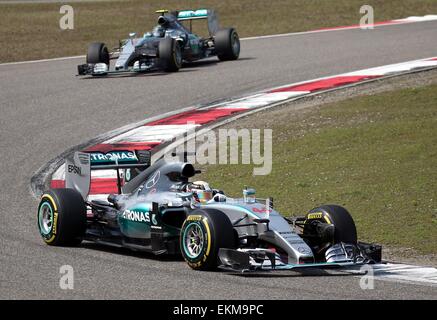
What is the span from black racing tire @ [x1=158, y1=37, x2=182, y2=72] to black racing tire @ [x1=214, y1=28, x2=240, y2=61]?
5.97 feet

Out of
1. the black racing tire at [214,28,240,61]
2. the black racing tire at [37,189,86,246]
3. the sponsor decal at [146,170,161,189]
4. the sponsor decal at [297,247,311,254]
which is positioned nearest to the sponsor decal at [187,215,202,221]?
the sponsor decal at [297,247,311,254]

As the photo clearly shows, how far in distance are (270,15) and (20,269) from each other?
26.6 metres

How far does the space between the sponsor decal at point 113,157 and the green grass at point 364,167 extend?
2536 mm

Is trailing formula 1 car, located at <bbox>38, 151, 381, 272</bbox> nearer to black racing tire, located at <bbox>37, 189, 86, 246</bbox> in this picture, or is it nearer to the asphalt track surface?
black racing tire, located at <bbox>37, 189, 86, 246</bbox>

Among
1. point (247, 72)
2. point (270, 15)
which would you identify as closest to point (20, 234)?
point (247, 72)

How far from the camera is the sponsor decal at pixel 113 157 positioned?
12.7 metres

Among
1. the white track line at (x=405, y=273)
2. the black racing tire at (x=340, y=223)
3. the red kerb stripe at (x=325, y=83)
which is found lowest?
the white track line at (x=405, y=273)

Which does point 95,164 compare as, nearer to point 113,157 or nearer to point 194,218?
point 113,157

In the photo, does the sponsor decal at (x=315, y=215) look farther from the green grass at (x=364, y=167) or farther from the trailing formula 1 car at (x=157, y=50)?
the trailing formula 1 car at (x=157, y=50)

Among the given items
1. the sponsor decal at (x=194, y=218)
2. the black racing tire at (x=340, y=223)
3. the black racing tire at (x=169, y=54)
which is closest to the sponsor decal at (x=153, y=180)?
the sponsor decal at (x=194, y=218)

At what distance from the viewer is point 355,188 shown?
1455 centimetres

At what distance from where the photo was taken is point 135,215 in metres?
11.5

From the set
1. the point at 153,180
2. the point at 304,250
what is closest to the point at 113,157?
the point at 153,180

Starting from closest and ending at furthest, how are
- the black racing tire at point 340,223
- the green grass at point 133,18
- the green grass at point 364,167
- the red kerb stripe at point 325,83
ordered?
the black racing tire at point 340,223, the green grass at point 364,167, the red kerb stripe at point 325,83, the green grass at point 133,18
